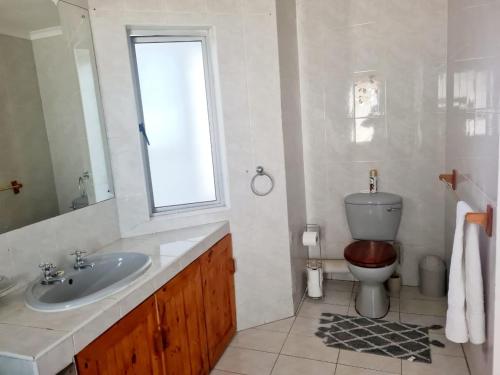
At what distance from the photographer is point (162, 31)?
2.37m

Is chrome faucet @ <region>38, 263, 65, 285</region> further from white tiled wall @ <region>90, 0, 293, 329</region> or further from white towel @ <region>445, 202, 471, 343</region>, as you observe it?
white towel @ <region>445, 202, 471, 343</region>

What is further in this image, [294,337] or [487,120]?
[294,337]

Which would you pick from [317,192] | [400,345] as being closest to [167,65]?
[317,192]

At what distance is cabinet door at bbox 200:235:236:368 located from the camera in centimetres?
222

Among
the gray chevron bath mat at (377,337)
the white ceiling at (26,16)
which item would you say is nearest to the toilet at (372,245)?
the gray chevron bath mat at (377,337)

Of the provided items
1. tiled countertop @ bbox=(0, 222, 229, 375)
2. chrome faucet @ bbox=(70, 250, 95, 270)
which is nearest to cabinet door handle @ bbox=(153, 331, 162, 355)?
tiled countertop @ bbox=(0, 222, 229, 375)

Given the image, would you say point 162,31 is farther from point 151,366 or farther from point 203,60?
point 151,366

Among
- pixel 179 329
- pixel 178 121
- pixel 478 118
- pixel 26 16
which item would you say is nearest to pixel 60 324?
pixel 179 329

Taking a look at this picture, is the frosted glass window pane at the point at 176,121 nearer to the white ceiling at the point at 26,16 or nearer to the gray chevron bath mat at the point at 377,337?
the white ceiling at the point at 26,16

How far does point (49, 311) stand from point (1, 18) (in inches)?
51.1

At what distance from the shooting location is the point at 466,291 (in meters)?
1.70

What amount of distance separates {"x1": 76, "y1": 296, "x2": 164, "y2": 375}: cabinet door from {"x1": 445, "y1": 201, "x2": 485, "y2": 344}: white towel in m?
1.34

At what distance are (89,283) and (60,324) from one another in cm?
57

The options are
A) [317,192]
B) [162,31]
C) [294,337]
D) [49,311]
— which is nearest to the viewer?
[49,311]
